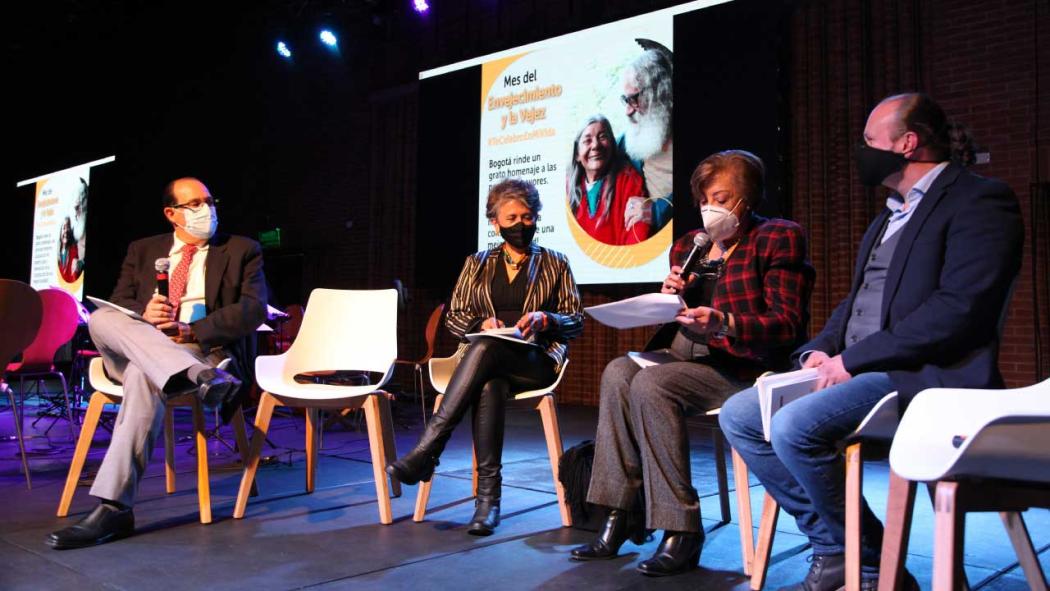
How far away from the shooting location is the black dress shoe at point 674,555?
6.70 ft

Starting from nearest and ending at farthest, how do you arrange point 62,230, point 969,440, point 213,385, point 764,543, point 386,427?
1. point 969,440
2. point 764,543
3. point 213,385
4. point 386,427
5. point 62,230

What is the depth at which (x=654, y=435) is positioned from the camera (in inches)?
83.7

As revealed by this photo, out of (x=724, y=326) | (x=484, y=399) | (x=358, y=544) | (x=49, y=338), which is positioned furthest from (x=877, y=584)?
(x=49, y=338)

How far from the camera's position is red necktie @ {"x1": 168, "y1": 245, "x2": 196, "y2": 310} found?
2998 millimetres

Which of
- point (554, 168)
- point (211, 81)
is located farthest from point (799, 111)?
point (211, 81)

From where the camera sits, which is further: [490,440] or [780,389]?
[490,440]

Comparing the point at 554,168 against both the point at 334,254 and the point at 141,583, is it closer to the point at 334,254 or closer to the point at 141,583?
the point at 334,254

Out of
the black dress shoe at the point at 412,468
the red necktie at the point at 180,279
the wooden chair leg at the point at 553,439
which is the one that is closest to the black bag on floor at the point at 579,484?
the wooden chair leg at the point at 553,439

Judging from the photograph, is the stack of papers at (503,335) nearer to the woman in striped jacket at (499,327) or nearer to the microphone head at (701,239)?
the woman in striped jacket at (499,327)

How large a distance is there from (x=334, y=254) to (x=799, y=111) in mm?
5414

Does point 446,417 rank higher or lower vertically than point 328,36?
lower

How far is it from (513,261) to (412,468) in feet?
2.96

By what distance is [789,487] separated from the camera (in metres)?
1.88

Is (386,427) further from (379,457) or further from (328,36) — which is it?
(328,36)
